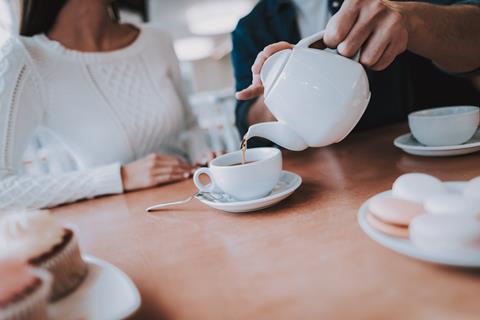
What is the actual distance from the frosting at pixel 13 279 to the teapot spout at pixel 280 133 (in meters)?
0.37

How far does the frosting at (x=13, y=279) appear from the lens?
0.27 m

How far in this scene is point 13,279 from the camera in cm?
28

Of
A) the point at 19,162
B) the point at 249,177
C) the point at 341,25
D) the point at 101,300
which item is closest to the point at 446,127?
the point at 341,25

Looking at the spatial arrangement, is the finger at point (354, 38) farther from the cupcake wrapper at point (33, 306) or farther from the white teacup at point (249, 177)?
the cupcake wrapper at point (33, 306)

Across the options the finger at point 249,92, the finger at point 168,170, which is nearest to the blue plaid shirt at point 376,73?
the finger at point 168,170

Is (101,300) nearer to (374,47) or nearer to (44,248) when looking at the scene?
(44,248)

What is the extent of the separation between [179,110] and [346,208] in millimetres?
1029

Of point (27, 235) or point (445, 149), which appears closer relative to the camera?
point (27, 235)

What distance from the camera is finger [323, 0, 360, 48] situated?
0.54 meters

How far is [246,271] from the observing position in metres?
0.38

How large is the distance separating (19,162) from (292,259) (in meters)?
0.91

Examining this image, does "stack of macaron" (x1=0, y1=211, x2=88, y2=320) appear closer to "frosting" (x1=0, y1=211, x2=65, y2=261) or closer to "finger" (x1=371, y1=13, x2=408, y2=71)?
"frosting" (x1=0, y1=211, x2=65, y2=261)

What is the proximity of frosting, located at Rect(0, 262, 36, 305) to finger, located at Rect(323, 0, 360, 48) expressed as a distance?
0.50 meters

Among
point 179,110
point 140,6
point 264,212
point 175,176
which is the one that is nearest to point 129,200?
point 175,176
